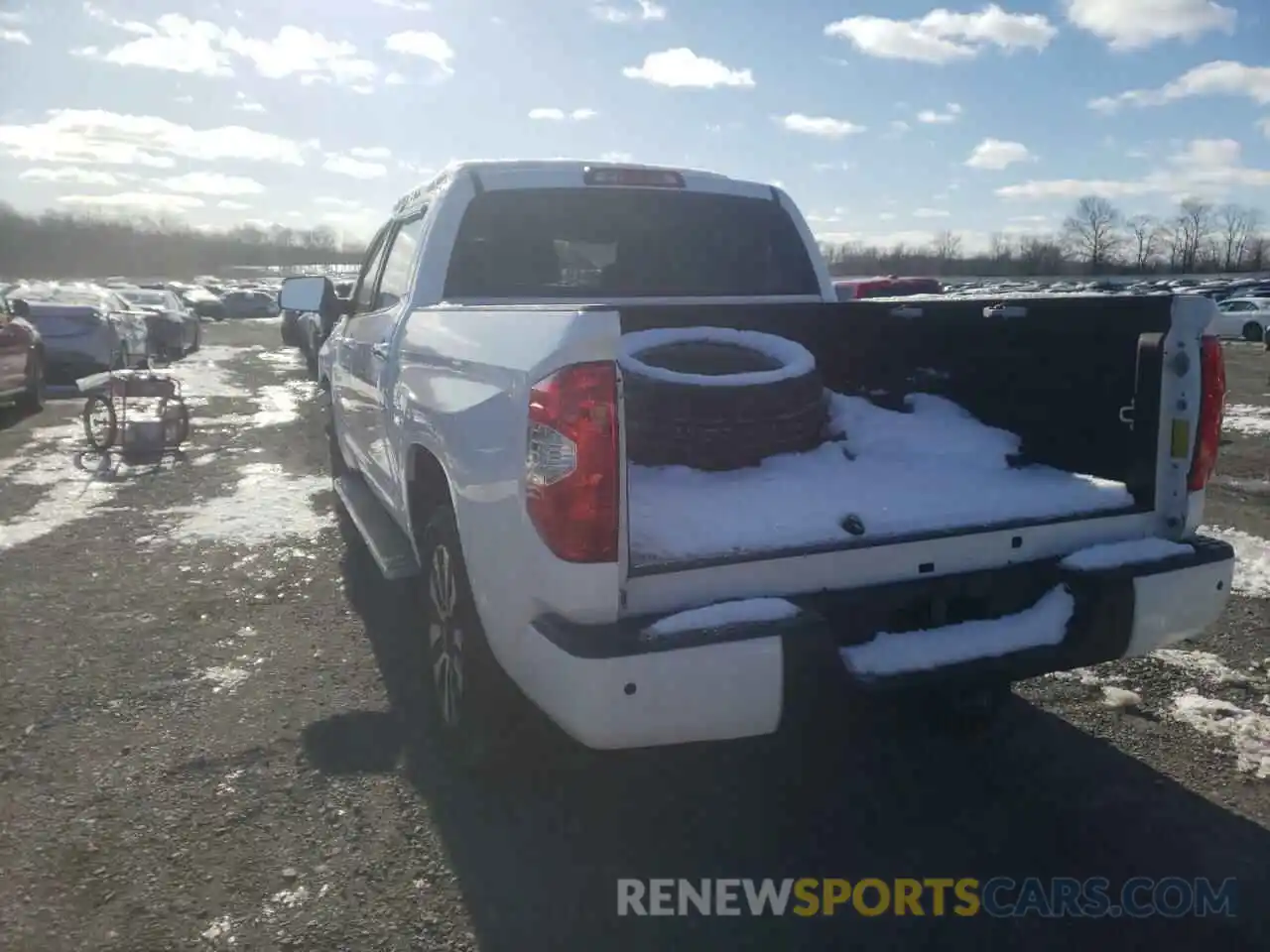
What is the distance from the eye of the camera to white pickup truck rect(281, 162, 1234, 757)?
248 centimetres

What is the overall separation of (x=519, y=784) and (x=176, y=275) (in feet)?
337

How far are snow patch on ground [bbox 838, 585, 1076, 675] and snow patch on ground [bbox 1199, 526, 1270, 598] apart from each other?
2883mm

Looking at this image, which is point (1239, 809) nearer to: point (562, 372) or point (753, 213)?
point (562, 372)

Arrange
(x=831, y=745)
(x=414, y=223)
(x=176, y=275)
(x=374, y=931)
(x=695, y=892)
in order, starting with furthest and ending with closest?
(x=176, y=275), (x=414, y=223), (x=831, y=745), (x=695, y=892), (x=374, y=931)

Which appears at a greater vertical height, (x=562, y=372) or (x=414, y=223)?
(x=414, y=223)

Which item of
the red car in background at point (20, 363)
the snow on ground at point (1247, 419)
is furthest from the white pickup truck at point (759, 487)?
the red car in background at point (20, 363)

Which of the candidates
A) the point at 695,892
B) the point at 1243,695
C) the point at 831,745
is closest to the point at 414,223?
the point at 831,745

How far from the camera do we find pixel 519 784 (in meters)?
3.37

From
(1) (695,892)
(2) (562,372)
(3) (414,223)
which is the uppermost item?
(3) (414,223)

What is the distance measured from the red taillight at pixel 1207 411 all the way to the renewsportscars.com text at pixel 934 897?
48.8 inches

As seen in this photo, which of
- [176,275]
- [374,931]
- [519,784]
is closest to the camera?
[374,931]

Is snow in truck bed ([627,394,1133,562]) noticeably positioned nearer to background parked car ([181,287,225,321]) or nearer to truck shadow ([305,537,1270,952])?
truck shadow ([305,537,1270,952])

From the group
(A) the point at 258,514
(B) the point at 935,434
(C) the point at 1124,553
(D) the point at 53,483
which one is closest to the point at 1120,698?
(C) the point at 1124,553

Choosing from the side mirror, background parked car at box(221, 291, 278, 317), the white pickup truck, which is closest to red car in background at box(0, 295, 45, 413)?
the side mirror
